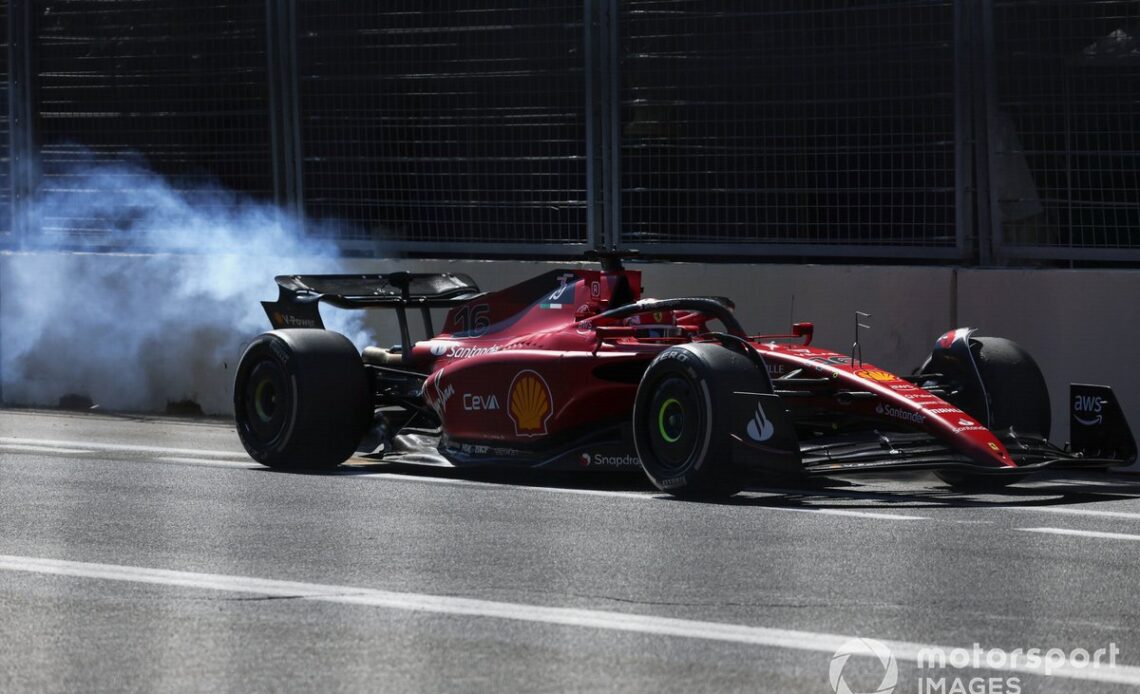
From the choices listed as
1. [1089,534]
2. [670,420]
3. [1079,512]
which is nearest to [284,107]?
[670,420]

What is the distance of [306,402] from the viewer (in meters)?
10.6

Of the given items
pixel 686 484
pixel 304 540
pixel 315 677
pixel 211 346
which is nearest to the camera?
pixel 315 677

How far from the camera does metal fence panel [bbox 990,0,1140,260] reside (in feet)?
37.4

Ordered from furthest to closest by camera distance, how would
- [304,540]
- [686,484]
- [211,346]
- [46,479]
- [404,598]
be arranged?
1. [211,346]
2. [46,479]
3. [686,484]
4. [304,540]
5. [404,598]

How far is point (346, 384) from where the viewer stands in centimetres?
1073

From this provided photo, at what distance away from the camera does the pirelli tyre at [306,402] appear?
10.6m

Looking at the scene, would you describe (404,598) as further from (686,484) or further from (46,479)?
(46,479)

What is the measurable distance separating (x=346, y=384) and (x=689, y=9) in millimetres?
4126

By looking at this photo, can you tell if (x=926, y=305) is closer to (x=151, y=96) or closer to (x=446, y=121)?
(x=446, y=121)

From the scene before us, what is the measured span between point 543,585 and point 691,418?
261cm

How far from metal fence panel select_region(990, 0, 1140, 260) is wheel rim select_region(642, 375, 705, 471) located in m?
3.54

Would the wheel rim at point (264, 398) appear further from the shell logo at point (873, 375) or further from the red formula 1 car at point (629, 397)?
the shell logo at point (873, 375)

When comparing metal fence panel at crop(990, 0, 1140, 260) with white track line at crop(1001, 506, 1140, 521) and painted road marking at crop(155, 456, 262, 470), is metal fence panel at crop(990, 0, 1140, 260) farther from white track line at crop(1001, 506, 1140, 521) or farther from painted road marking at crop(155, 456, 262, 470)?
painted road marking at crop(155, 456, 262, 470)

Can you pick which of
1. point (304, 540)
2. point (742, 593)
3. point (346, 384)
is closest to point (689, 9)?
point (346, 384)
